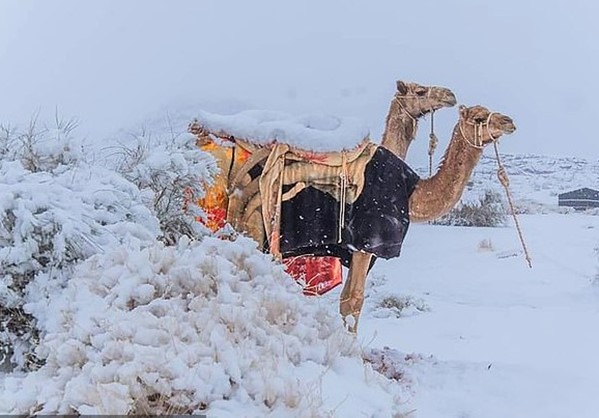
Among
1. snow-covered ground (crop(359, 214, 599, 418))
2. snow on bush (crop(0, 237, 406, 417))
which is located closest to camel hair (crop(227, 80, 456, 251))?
snow-covered ground (crop(359, 214, 599, 418))

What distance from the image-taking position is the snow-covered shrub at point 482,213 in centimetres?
819

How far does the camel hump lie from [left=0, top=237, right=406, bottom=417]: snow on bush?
1.75m

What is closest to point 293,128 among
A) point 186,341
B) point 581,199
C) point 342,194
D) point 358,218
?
point 342,194

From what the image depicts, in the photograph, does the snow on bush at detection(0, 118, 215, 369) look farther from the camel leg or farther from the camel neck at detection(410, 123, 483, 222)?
the camel neck at detection(410, 123, 483, 222)

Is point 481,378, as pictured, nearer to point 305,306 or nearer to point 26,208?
point 305,306

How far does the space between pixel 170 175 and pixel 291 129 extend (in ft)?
2.98

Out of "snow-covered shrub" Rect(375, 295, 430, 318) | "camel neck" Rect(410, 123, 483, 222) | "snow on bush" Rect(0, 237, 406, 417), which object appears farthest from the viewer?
"snow-covered shrub" Rect(375, 295, 430, 318)

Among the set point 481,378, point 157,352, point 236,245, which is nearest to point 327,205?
point 481,378

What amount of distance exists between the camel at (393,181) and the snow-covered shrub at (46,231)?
4.13 feet

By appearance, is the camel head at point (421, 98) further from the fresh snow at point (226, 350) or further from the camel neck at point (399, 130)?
the fresh snow at point (226, 350)

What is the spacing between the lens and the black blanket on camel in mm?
3932

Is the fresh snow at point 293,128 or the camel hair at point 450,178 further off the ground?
the fresh snow at point 293,128

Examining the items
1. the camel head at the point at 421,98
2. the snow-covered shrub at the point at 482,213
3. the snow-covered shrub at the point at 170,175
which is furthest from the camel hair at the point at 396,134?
the snow-covered shrub at the point at 482,213

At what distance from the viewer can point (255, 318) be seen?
183cm
